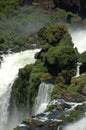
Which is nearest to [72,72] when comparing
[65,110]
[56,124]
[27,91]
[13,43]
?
[27,91]

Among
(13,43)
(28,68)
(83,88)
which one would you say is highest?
(13,43)

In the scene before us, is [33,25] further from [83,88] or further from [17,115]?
[83,88]

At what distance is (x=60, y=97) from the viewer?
69438 mm

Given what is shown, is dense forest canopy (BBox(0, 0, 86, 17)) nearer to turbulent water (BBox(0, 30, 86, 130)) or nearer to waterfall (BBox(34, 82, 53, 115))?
turbulent water (BBox(0, 30, 86, 130))

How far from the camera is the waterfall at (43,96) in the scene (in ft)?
243

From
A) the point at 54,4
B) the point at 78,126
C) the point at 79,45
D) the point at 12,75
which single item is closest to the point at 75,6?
the point at 54,4

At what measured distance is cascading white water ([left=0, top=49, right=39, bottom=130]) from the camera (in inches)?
3285

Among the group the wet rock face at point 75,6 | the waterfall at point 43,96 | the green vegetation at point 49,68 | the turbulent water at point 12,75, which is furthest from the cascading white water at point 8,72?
the wet rock face at point 75,6

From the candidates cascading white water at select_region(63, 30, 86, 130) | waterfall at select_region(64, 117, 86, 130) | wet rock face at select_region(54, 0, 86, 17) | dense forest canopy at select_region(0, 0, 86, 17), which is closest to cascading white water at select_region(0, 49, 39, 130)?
cascading white water at select_region(63, 30, 86, 130)

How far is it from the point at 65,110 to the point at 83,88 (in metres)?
5.41

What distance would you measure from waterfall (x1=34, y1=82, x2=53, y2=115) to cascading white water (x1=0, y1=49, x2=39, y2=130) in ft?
25.8

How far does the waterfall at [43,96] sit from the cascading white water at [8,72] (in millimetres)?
7869

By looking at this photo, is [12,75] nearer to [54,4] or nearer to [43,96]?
[43,96]

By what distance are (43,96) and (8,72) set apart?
710 inches
